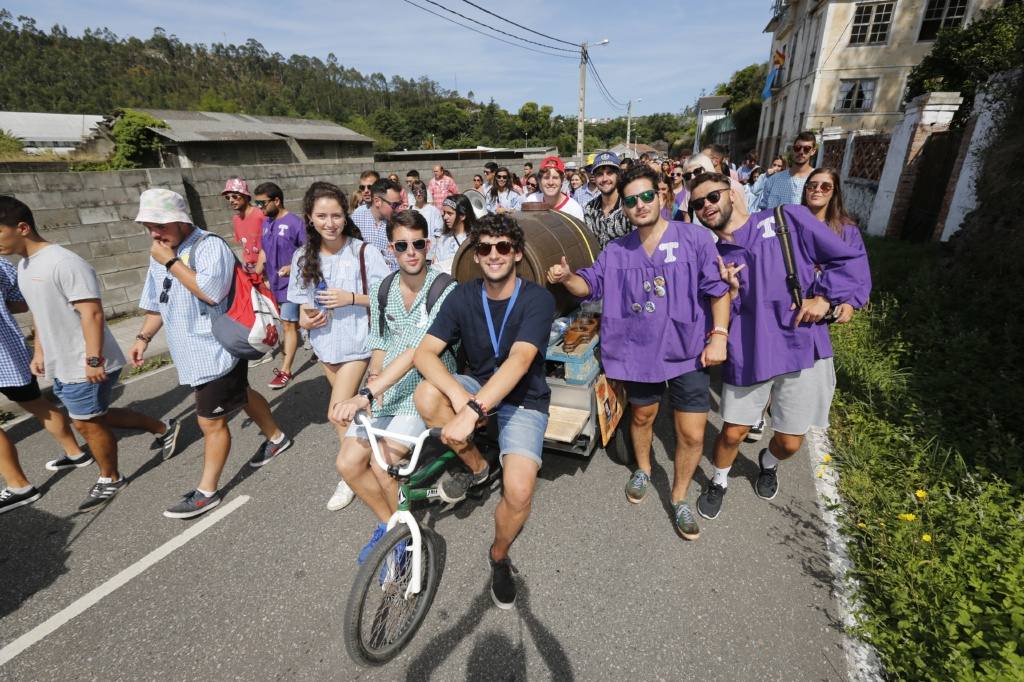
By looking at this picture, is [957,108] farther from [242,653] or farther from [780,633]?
[242,653]

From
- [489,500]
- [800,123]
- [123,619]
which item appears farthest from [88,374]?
[800,123]

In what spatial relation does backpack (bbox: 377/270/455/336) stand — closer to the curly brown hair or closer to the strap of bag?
the curly brown hair

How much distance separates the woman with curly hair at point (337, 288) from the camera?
3447 mm

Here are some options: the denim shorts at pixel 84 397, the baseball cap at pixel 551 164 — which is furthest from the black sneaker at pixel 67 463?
the baseball cap at pixel 551 164

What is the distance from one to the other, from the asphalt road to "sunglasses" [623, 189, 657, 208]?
6.86 feet

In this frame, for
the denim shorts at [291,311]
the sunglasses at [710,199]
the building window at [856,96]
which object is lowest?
the denim shorts at [291,311]

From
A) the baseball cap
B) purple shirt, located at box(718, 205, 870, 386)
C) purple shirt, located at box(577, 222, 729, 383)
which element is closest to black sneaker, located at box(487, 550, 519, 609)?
purple shirt, located at box(577, 222, 729, 383)

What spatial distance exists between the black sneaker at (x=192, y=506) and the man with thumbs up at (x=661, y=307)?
3.00m

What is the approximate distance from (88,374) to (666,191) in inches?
219

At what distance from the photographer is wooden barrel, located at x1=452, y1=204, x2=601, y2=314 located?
12.6 feet

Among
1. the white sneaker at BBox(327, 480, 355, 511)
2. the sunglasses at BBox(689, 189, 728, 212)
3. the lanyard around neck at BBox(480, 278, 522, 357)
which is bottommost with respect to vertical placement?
the white sneaker at BBox(327, 480, 355, 511)

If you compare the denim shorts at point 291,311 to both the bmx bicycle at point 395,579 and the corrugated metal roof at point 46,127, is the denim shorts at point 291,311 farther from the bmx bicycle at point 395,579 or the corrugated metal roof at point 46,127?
the corrugated metal roof at point 46,127

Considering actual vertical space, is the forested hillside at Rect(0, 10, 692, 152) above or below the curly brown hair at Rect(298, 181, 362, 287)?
above

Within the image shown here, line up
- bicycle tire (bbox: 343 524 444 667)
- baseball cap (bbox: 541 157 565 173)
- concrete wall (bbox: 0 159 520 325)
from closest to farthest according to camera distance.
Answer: bicycle tire (bbox: 343 524 444 667), baseball cap (bbox: 541 157 565 173), concrete wall (bbox: 0 159 520 325)
